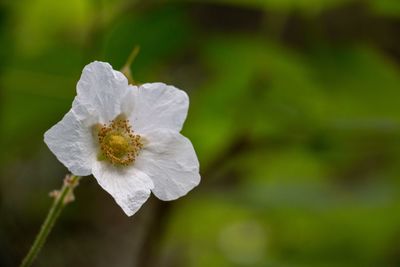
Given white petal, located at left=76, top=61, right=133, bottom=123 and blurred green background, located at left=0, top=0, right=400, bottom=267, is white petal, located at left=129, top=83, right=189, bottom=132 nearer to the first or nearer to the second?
white petal, located at left=76, top=61, right=133, bottom=123

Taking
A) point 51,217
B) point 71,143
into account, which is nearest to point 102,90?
point 71,143

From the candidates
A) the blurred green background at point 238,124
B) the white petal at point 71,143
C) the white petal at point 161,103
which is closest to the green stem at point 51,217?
the white petal at point 71,143

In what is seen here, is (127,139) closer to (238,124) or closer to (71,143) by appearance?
(71,143)

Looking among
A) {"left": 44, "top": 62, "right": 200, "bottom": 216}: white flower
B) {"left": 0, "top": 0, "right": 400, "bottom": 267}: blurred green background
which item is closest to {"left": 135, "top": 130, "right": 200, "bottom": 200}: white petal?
{"left": 44, "top": 62, "right": 200, "bottom": 216}: white flower

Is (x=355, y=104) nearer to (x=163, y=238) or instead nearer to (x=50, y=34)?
(x=163, y=238)

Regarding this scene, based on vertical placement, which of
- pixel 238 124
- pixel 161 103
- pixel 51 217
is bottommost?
pixel 238 124
